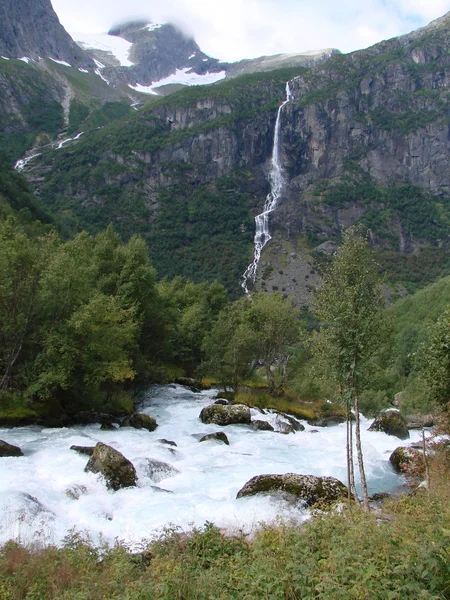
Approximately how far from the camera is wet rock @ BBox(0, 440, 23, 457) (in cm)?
1768

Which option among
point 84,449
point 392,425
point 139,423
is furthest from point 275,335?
point 84,449

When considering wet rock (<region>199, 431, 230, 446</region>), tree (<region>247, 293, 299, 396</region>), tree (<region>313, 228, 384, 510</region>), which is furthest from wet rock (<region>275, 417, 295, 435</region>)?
tree (<region>313, 228, 384, 510</region>)

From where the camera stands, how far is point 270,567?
702 cm

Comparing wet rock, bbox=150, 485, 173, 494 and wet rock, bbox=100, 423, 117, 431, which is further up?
wet rock, bbox=150, 485, 173, 494

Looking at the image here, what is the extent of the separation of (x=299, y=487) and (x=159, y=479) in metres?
5.76

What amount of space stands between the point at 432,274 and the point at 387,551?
197 meters

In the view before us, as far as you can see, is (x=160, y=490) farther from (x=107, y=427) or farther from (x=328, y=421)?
(x=328, y=421)

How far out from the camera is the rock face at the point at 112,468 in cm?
1560

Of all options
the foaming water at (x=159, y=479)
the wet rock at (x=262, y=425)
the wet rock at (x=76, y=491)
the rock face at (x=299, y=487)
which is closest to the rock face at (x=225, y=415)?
the wet rock at (x=262, y=425)

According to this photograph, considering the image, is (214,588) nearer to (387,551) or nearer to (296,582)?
(296,582)

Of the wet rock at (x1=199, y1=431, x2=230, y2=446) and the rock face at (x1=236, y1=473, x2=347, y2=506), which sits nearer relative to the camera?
the rock face at (x1=236, y1=473, x2=347, y2=506)

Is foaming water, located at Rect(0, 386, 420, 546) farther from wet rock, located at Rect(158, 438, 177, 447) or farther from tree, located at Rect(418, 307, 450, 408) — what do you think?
tree, located at Rect(418, 307, 450, 408)

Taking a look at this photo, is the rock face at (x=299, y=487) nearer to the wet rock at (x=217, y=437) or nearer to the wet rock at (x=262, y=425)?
the wet rock at (x=217, y=437)

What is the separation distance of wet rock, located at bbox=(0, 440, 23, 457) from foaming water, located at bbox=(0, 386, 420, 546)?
59 cm
